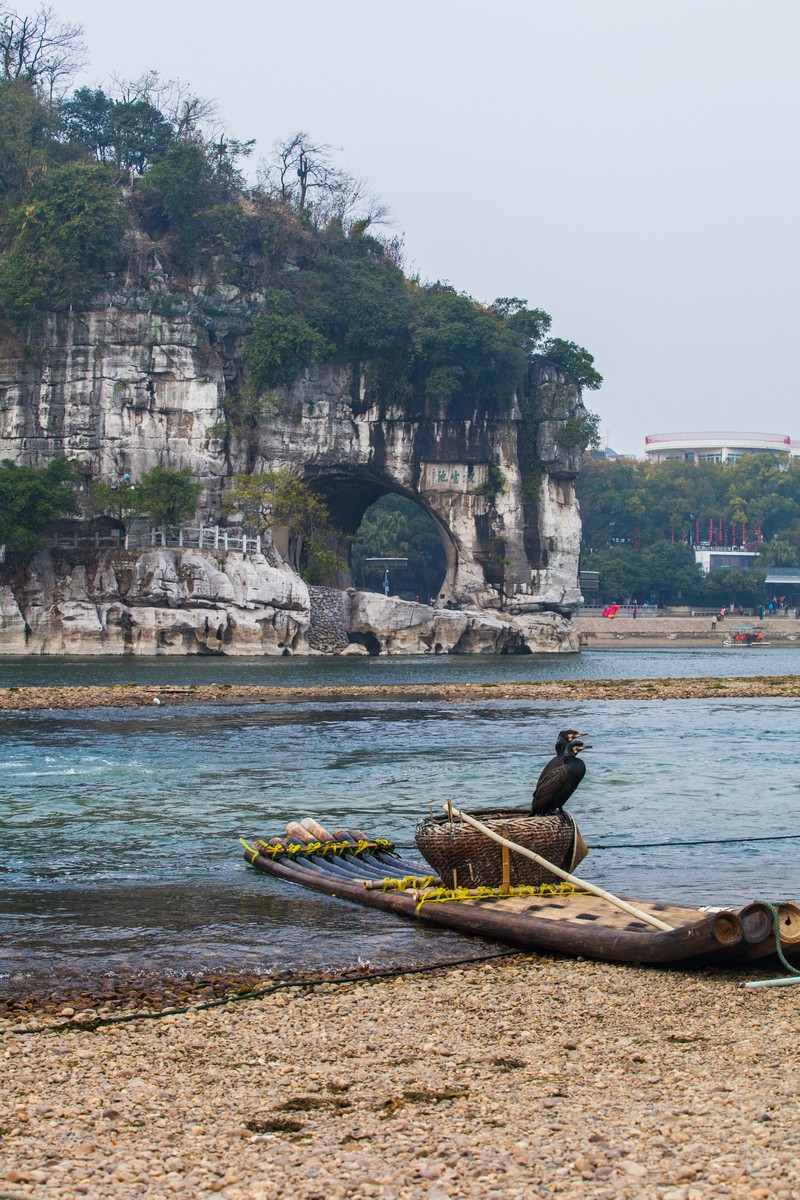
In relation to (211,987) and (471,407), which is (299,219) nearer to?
(471,407)

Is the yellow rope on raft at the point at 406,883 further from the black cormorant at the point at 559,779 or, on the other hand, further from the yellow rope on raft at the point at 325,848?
the yellow rope on raft at the point at 325,848

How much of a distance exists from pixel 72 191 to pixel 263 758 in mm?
44033

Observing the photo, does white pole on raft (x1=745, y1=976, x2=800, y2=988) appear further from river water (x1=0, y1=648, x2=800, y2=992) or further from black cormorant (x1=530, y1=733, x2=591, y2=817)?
black cormorant (x1=530, y1=733, x2=591, y2=817)

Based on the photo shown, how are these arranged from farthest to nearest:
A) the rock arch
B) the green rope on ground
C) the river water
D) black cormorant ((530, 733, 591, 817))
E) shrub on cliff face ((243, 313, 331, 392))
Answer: shrub on cliff face ((243, 313, 331, 392)) < the rock arch < black cormorant ((530, 733, 591, 817)) < the river water < the green rope on ground

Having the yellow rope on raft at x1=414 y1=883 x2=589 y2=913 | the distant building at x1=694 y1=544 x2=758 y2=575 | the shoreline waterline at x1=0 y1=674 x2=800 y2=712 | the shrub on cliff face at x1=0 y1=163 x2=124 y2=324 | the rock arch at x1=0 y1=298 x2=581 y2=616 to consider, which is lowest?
the shoreline waterline at x1=0 y1=674 x2=800 y2=712

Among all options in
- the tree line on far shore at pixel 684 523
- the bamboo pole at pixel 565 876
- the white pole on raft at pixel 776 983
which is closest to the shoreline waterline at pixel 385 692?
the bamboo pole at pixel 565 876

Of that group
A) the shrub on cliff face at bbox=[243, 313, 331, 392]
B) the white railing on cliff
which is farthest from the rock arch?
the white railing on cliff

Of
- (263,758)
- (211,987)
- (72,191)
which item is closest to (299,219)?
(72,191)

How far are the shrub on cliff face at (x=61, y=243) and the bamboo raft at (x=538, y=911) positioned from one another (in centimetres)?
5057

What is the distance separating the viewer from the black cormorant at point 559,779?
11688 mm

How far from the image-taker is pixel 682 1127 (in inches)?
240

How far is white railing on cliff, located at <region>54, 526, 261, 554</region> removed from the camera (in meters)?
60.1

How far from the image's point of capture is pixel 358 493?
73.8 m

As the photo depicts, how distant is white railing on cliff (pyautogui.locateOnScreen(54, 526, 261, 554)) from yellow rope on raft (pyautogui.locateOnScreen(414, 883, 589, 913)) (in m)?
49.7
